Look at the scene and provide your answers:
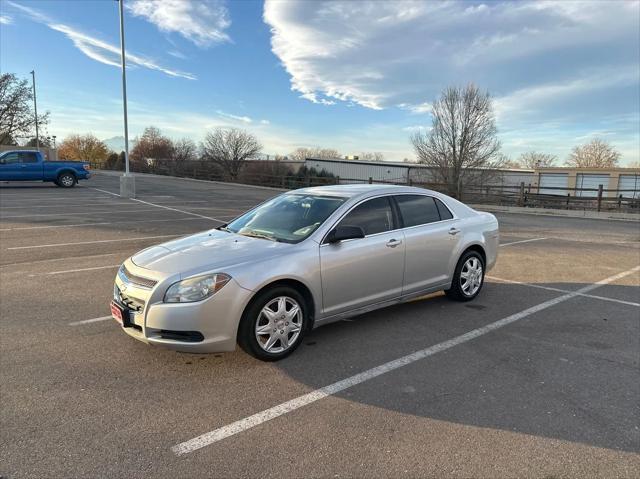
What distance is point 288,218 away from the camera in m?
4.90

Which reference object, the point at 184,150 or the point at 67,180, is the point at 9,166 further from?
the point at 184,150

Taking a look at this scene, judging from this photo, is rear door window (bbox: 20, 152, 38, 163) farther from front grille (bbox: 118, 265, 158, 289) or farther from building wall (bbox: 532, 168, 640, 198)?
building wall (bbox: 532, 168, 640, 198)

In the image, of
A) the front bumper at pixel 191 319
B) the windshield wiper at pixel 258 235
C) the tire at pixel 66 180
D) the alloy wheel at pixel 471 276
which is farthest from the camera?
the tire at pixel 66 180

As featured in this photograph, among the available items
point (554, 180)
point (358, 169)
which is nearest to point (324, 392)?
point (358, 169)

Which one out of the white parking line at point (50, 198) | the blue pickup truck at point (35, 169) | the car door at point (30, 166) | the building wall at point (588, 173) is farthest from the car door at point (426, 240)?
the building wall at point (588, 173)

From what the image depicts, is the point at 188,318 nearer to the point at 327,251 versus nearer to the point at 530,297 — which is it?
the point at 327,251

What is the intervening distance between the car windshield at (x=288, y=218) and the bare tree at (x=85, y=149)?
84704 millimetres

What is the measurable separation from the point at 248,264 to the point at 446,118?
37.8 m

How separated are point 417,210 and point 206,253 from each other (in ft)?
8.59

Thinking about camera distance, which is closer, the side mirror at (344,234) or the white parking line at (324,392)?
the white parking line at (324,392)

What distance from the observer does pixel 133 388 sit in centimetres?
358

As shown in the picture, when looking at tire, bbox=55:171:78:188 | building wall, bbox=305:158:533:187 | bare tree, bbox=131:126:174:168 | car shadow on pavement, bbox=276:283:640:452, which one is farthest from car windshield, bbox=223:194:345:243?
bare tree, bbox=131:126:174:168

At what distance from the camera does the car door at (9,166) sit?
2372 centimetres

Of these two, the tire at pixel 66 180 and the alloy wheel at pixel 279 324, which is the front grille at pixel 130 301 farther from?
the tire at pixel 66 180
